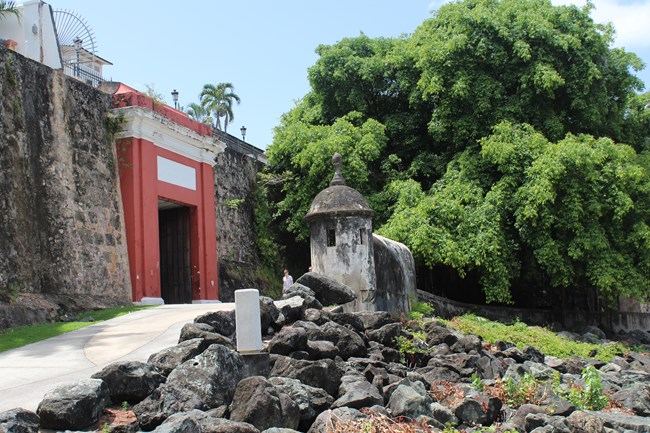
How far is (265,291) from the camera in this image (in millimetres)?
20094

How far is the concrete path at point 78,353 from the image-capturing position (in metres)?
6.82

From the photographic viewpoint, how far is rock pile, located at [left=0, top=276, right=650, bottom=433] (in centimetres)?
612

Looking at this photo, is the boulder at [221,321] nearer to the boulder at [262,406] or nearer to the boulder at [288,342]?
the boulder at [288,342]

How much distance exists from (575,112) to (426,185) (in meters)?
4.19

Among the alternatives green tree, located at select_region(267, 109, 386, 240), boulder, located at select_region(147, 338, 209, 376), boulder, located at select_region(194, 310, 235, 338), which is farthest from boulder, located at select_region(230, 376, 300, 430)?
green tree, located at select_region(267, 109, 386, 240)

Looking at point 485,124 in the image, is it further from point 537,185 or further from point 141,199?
point 141,199

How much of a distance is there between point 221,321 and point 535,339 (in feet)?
23.8

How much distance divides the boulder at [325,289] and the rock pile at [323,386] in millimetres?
60

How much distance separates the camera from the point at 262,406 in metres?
6.23

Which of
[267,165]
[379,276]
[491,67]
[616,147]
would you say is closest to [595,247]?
[616,147]

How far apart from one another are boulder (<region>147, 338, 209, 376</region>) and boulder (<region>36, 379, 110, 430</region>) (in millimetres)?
991

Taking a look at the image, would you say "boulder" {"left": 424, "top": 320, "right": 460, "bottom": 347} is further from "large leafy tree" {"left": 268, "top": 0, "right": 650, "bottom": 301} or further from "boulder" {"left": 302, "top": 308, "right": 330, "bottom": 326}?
"large leafy tree" {"left": 268, "top": 0, "right": 650, "bottom": 301}

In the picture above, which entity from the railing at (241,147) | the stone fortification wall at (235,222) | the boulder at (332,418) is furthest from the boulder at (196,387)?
the railing at (241,147)

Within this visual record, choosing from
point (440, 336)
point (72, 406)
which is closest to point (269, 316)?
point (440, 336)
